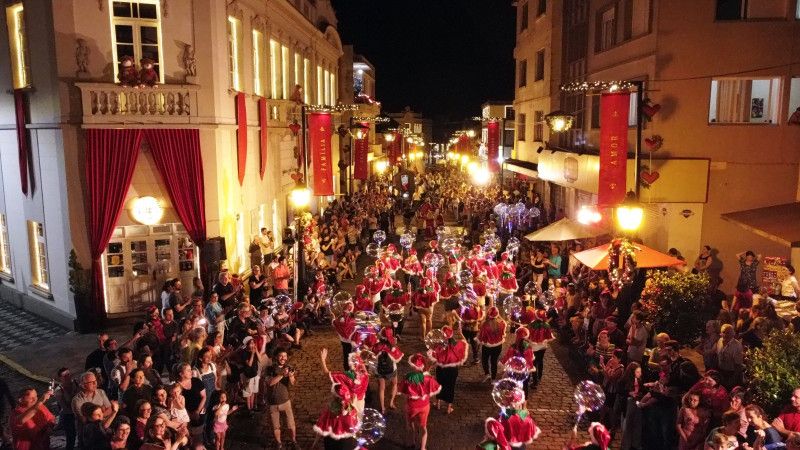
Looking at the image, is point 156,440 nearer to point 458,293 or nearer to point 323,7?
point 458,293

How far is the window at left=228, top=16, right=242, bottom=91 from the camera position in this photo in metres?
17.5

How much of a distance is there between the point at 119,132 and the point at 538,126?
2159 cm

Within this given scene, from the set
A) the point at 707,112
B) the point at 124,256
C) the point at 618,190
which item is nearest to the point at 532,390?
the point at 618,190

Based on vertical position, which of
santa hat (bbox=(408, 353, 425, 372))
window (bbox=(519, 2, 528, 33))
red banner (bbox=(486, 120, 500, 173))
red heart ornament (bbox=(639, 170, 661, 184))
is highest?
window (bbox=(519, 2, 528, 33))

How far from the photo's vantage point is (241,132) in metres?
17.5

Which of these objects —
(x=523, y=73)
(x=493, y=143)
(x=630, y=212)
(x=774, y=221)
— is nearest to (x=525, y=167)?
(x=493, y=143)

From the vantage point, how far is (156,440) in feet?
23.2

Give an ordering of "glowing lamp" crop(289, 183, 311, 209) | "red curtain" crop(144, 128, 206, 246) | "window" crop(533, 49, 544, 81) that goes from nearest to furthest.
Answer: "red curtain" crop(144, 128, 206, 246)
"glowing lamp" crop(289, 183, 311, 209)
"window" crop(533, 49, 544, 81)

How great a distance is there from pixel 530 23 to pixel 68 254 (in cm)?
2462

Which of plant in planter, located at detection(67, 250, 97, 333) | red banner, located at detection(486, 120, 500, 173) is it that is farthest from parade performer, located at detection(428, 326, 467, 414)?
red banner, located at detection(486, 120, 500, 173)

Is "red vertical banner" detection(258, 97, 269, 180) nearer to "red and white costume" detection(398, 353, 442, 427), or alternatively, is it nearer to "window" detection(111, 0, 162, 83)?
"window" detection(111, 0, 162, 83)

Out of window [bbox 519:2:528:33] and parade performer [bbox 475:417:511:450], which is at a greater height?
window [bbox 519:2:528:33]

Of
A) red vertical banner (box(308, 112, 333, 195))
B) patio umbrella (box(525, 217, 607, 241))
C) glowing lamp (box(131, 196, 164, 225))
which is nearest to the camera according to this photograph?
glowing lamp (box(131, 196, 164, 225))

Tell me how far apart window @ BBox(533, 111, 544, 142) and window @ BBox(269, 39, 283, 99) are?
13.6m
